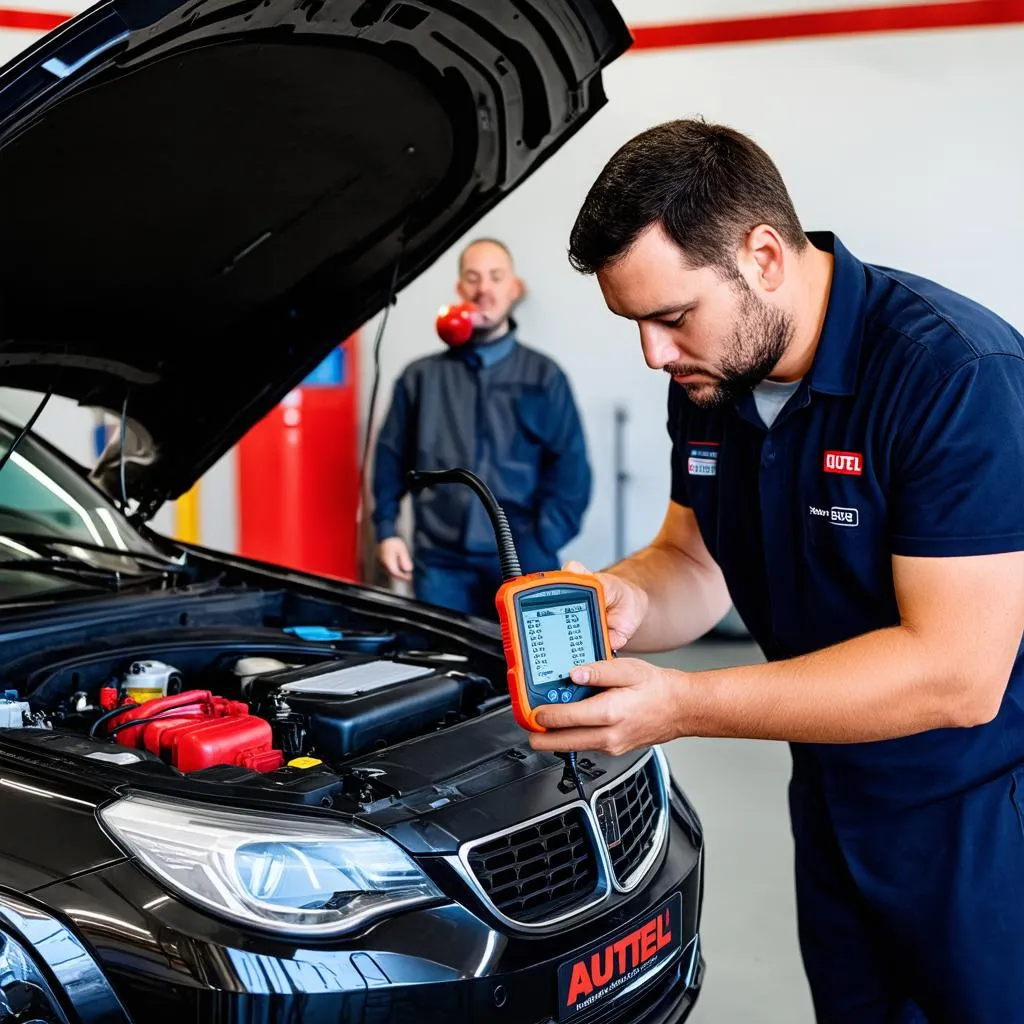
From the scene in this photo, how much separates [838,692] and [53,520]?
154 cm

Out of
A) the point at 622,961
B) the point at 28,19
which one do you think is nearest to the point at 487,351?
the point at 622,961

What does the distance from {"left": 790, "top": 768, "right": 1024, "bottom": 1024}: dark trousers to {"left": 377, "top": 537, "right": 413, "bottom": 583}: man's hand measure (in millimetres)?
1868

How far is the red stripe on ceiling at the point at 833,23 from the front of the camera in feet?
15.5

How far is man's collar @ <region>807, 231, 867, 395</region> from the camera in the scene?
149cm

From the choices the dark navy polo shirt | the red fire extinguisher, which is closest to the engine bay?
the dark navy polo shirt

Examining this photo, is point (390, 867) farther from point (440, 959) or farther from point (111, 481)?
point (111, 481)

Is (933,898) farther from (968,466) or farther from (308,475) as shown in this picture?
(308,475)

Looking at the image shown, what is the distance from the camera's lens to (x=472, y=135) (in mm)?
Answer: 2090

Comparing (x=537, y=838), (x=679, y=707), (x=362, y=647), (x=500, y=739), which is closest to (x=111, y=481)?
(x=362, y=647)

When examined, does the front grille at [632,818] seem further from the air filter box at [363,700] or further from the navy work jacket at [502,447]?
the navy work jacket at [502,447]

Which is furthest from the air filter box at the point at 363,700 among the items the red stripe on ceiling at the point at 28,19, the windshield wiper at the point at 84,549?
the red stripe on ceiling at the point at 28,19

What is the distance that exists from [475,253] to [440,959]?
253 centimetres

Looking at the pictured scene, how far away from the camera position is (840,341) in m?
1.50

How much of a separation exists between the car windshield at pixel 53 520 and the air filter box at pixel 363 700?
536 mm
